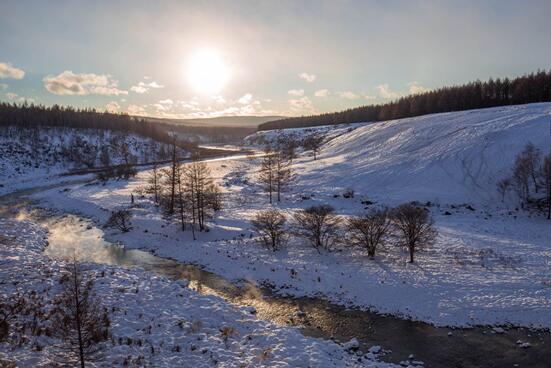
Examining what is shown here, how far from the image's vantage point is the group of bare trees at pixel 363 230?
Result: 23.0m

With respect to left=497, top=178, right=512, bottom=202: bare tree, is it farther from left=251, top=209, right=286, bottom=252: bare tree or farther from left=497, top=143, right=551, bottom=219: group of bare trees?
left=251, top=209, right=286, bottom=252: bare tree

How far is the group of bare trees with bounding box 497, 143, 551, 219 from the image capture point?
3631cm

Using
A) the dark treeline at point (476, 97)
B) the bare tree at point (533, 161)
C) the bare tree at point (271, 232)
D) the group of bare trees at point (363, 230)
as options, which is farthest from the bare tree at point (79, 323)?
the dark treeline at point (476, 97)

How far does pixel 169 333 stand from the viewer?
14.2 meters

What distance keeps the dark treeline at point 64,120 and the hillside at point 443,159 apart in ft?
331

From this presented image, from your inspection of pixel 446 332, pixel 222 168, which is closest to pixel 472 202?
pixel 446 332

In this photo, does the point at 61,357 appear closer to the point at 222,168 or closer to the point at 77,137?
the point at 222,168

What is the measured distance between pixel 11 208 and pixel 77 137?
83368 mm

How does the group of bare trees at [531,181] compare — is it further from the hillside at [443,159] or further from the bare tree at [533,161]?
the hillside at [443,159]

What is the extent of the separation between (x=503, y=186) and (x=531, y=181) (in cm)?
389

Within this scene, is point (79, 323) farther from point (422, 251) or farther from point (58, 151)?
point (58, 151)

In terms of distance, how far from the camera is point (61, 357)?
11.7m

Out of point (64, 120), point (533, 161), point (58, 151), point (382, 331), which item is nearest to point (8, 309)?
point (382, 331)

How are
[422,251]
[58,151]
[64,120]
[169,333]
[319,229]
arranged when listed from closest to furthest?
[169,333] < [422,251] < [319,229] < [58,151] < [64,120]
